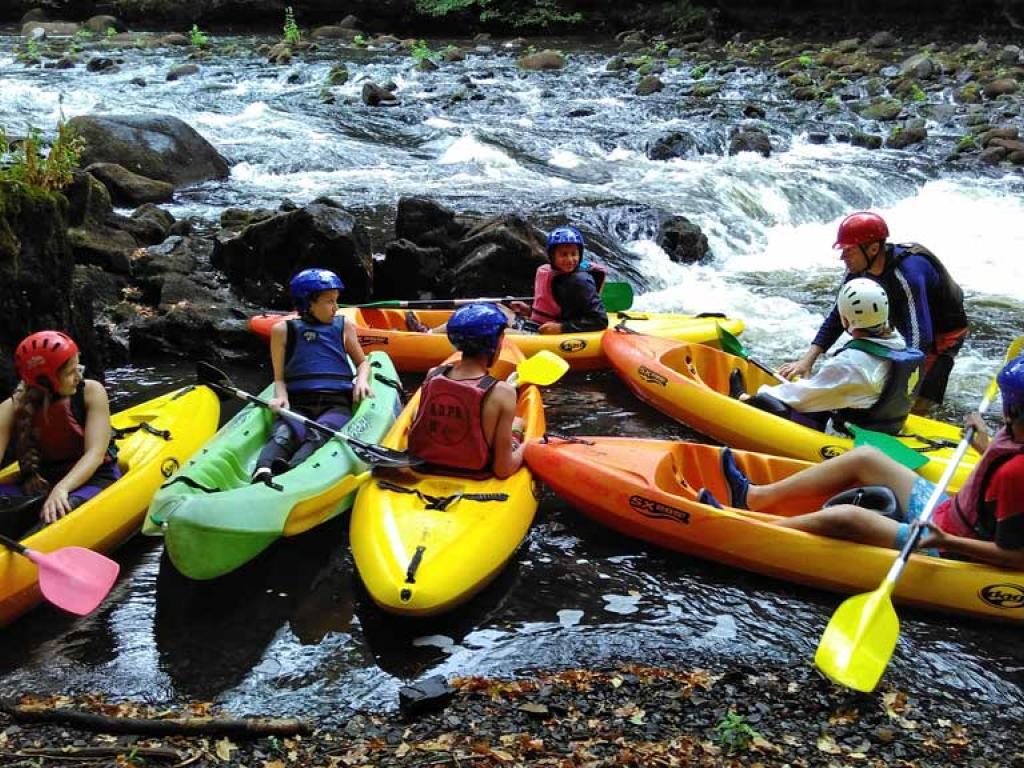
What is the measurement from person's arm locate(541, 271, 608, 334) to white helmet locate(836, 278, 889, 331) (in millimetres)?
2561

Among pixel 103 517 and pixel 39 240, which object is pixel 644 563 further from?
pixel 39 240

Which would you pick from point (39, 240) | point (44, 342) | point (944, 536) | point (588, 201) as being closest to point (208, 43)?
point (588, 201)

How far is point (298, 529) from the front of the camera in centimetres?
440

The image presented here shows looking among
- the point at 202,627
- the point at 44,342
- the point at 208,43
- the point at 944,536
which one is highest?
the point at 208,43

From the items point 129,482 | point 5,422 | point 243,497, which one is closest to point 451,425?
point 243,497

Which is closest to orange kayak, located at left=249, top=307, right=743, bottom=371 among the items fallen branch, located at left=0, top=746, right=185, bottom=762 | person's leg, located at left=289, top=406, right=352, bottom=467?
person's leg, located at left=289, top=406, right=352, bottom=467

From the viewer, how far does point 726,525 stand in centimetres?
428

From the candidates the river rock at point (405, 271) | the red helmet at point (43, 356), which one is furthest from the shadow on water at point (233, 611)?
the river rock at point (405, 271)

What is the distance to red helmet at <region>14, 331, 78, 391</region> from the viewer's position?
155 inches

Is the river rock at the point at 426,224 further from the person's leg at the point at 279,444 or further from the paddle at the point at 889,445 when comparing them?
the paddle at the point at 889,445

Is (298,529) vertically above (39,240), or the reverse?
(39,240)

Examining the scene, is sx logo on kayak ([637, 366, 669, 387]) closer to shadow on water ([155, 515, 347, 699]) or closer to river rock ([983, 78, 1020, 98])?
shadow on water ([155, 515, 347, 699])

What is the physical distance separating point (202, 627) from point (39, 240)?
2.56 metres

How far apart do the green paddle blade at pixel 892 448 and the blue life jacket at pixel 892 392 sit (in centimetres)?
9
